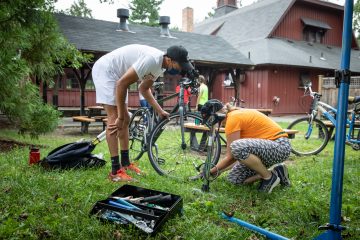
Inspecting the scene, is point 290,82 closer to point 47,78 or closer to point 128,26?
point 128,26

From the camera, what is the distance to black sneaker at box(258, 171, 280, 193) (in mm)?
3412

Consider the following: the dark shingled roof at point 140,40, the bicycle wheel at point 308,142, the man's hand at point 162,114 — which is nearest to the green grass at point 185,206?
the man's hand at point 162,114

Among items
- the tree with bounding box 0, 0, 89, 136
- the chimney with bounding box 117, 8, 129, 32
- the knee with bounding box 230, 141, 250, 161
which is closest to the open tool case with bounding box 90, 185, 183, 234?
the knee with bounding box 230, 141, 250, 161

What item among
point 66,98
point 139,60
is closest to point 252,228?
point 139,60

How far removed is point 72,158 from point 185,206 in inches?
71.6

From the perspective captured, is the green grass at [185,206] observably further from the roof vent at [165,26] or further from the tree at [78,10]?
the tree at [78,10]

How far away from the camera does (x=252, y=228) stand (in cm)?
244

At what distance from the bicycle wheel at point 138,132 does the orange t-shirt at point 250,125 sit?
5.40ft

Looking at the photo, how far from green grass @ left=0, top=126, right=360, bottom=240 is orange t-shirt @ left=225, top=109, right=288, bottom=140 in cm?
59

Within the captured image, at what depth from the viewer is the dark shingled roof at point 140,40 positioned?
43.0 feet

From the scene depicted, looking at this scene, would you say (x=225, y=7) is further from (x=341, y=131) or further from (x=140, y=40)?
(x=341, y=131)

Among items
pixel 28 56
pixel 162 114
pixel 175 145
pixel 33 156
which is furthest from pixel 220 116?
pixel 28 56

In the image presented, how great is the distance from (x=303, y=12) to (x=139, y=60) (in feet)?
76.6

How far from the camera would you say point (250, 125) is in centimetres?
351
